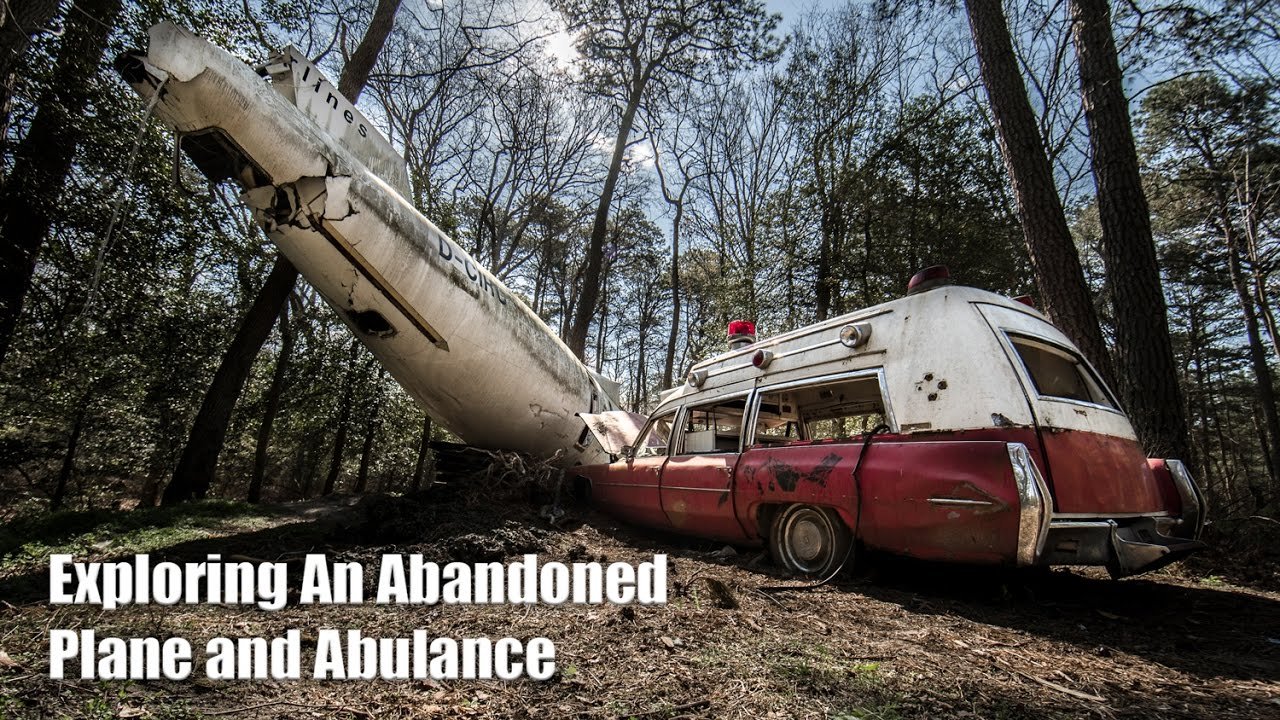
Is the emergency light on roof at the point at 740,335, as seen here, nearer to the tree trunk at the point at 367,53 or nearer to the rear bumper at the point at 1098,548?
the rear bumper at the point at 1098,548

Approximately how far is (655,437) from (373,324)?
405cm

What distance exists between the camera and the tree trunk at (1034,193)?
573cm

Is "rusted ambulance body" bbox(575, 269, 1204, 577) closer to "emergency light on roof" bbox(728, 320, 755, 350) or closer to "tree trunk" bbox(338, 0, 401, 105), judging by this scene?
"emergency light on roof" bbox(728, 320, 755, 350)

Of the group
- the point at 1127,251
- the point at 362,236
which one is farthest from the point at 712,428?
the point at 1127,251

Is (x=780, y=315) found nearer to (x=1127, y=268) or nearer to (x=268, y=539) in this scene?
(x=1127, y=268)

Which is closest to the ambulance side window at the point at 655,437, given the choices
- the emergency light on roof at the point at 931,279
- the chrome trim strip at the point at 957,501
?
the emergency light on roof at the point at 931,279

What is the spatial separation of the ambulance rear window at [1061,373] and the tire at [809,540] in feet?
5.89

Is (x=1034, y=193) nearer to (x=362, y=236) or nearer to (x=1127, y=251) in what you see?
(x=1127, y=251)

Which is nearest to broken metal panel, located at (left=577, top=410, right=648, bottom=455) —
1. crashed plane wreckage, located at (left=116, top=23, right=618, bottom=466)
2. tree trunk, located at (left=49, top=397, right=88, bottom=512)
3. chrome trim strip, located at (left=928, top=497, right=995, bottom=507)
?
crashed plane wreckage, located at (left=116, top=23, right=618, bottom=466)

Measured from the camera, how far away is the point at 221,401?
25.9 ft

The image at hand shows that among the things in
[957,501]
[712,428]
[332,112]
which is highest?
[332,112]

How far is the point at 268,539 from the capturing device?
15.2 ft

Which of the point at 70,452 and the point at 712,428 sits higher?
the point at 712,428

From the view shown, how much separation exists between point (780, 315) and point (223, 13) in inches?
544
